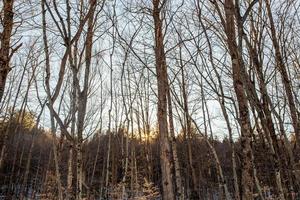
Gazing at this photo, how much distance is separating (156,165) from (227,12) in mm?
20459

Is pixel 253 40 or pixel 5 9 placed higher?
pixel 253 40

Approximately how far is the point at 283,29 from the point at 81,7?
4.33 m

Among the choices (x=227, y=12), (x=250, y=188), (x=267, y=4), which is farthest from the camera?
(x=267, y=4)

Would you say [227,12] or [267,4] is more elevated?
[267,4]

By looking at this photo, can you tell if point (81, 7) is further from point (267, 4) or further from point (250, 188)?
point (267, 4)

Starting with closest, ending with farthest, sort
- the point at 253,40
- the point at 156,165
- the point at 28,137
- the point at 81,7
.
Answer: the point at 81,7 → the point at 253,40 → the point at 156,165 → the point at 28,137

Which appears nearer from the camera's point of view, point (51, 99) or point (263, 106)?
point (51, 99)

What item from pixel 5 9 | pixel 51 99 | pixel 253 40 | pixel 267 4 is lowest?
pixel 51 99

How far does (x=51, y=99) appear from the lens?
284cm

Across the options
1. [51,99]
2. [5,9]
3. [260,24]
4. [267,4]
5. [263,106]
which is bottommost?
[51,99]

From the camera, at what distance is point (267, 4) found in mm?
6008

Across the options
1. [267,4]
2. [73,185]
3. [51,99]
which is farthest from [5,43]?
[267,4]

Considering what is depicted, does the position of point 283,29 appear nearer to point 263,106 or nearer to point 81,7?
point 263,106

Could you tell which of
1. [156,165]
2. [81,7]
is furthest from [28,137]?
[81,7]
